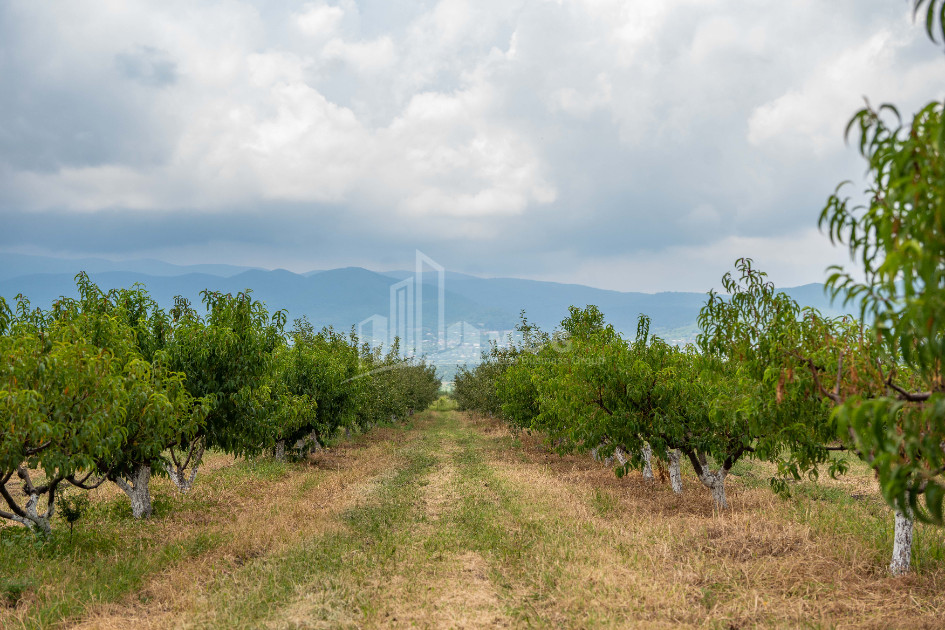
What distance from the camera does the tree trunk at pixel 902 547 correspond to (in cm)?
910

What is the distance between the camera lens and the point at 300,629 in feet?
24.6

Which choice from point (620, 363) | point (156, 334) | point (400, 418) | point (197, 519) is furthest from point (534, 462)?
point (400, 418)

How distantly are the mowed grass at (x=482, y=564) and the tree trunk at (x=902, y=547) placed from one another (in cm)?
26

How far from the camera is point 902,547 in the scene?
9.16m

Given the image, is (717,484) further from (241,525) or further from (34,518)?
(34,518)

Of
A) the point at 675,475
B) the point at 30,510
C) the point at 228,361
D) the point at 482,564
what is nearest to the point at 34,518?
the point at 30,510

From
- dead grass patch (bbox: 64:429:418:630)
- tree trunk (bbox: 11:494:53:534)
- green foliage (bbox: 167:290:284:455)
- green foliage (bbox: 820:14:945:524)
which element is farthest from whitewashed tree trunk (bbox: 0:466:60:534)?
green foliage (bbox: 820:14:945:524)

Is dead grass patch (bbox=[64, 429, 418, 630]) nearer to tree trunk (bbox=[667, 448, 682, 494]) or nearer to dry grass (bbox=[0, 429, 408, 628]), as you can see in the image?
dry grass (bbox=[0, 429, 408, 628])

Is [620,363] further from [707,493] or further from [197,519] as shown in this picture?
[197,519]

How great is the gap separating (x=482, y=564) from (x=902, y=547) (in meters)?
7.53

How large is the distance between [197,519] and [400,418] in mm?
46977

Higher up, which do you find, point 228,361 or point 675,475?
point 228,361

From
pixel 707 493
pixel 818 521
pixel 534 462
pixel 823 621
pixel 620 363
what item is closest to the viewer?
pixel 823 621

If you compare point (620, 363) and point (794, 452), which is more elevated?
point (620, 363)
